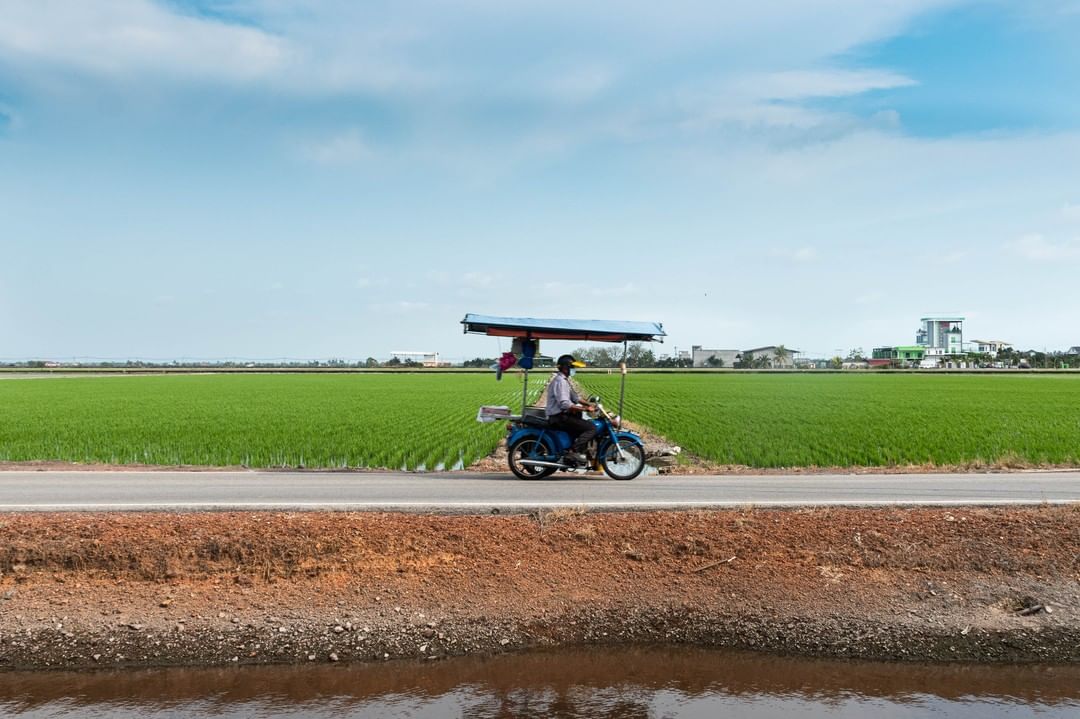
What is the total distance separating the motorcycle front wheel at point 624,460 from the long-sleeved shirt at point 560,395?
908 mm

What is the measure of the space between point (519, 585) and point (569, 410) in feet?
14.3

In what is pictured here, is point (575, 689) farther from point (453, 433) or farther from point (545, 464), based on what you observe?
point (453, 433)

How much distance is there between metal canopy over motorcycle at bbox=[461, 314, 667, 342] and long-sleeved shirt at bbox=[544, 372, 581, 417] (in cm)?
129

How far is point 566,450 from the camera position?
12.0 metres

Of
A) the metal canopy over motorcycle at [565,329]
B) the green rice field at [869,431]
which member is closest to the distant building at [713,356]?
the green rice field at [869,431]

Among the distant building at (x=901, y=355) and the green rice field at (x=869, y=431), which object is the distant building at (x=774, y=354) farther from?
the green rice field at (x=869, y=431)

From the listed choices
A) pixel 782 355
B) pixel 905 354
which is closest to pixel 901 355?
pixel 905 354

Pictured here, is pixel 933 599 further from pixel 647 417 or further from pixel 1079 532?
pixel 647 417

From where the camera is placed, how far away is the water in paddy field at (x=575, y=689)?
5883 millimetres

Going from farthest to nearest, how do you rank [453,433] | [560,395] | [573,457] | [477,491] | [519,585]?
[453,433]
[573,457]
[560,395]
[477,491]
[519,585]

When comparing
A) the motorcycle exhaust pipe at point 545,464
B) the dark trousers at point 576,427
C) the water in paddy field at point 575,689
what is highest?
the dark trousers at point 576,427

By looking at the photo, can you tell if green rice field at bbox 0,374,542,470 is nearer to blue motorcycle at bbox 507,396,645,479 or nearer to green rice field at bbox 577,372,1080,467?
blue motorcycle at bbox 507,396,645,479

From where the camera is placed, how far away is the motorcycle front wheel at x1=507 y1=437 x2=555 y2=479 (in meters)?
12.0

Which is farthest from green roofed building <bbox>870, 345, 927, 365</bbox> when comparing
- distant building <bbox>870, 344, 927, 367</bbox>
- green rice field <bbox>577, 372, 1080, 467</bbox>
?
green rice field <bbox>577, 372, 1080, 467</bbox>
